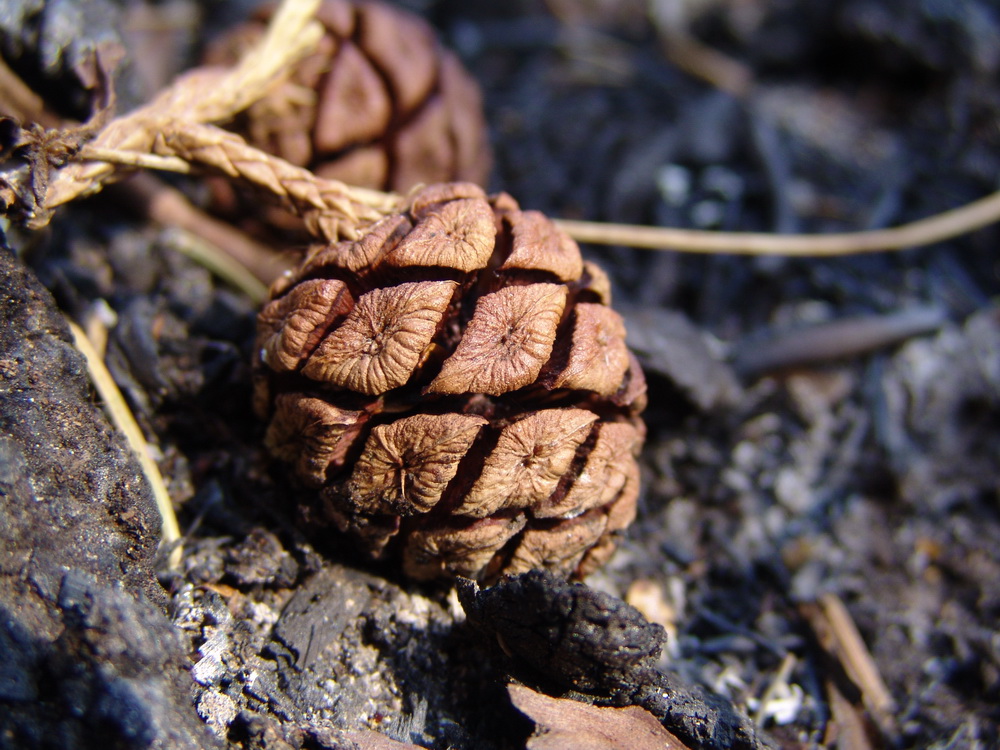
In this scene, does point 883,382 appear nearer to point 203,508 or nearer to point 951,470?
point 951,470

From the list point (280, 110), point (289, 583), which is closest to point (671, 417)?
point (289, 583)

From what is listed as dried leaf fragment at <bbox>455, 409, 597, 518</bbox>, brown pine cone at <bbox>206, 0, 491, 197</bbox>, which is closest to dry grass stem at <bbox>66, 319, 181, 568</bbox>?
dried leaf fragment at <bbox>455, 409, 597, 518</bbox>

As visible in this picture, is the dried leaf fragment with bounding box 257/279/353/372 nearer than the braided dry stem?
Yes

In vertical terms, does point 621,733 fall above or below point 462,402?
below

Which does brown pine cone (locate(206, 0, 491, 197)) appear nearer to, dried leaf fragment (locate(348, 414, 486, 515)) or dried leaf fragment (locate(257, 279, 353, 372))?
dried leaf fragment (locate(257, 279, 353, 372))

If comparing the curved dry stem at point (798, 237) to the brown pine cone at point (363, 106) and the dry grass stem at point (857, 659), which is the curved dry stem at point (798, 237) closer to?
the brown pine cone at point (363, 106)

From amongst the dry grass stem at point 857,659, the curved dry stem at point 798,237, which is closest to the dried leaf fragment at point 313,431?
the curved dry stem at point 798,237

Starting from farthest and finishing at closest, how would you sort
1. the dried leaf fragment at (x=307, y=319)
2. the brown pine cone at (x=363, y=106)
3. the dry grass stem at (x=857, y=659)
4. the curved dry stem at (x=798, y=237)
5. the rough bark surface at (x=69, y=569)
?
the curved dry stem at (x=798, y=237) < the brown pine cone at (x=363, y=106) < the dry grass stem at (x=857, y=659) < the dried leaf fragment at (x=307, y=319) < the rough bark surface at (x=69, y=569)
